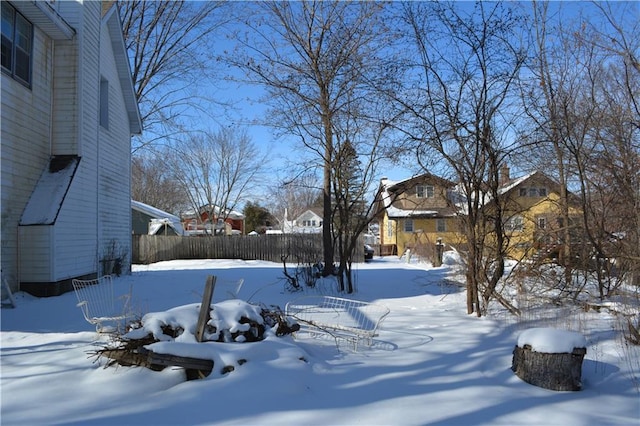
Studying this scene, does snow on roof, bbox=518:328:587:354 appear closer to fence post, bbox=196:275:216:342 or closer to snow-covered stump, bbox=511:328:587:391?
snow-covered stump, bbox=511:328:587:391

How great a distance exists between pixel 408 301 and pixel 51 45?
32.3 ft

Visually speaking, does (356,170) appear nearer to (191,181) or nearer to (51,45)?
(51,45)

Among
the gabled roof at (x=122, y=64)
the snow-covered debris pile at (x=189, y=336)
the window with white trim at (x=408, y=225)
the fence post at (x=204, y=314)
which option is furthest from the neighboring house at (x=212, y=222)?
the fence post at (x=204, y=314)

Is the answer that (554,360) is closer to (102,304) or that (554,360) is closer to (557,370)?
(557,370)

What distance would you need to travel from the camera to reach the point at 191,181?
1523 inches

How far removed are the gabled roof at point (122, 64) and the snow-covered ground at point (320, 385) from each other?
402 inches

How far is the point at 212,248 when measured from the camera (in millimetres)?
25781

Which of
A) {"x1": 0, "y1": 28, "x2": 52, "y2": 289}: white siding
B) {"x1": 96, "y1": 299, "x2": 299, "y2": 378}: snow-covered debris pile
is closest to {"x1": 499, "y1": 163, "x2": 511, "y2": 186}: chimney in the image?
{"x1": 96, "y1": 299, "x2": 299, "y2": 378}: snow-covered debris pile

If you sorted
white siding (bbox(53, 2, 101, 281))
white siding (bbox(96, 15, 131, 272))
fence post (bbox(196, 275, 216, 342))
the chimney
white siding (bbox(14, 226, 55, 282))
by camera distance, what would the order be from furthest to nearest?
white siding (bbox(96, 15, 131, 272))
white siding (bbox(53, 2, 101, 281))
white siding (bbox(14, 226, 55, 282))
the chimney
fence post (bbox(196, 275, 216, 342))

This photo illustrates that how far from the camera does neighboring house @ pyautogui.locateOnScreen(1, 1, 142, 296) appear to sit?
9.70 meters

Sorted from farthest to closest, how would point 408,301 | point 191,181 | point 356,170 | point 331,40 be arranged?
point 191,181 → point 331,40 → point 356,170 → point 408,301

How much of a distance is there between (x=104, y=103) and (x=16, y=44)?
4141 millimetres

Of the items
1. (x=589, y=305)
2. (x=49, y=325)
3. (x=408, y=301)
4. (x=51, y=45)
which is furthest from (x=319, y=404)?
(x=51, y=45)

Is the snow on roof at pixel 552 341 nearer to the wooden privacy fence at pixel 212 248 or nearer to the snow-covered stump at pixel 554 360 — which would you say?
the snow-covered stump at pixel 554 360
